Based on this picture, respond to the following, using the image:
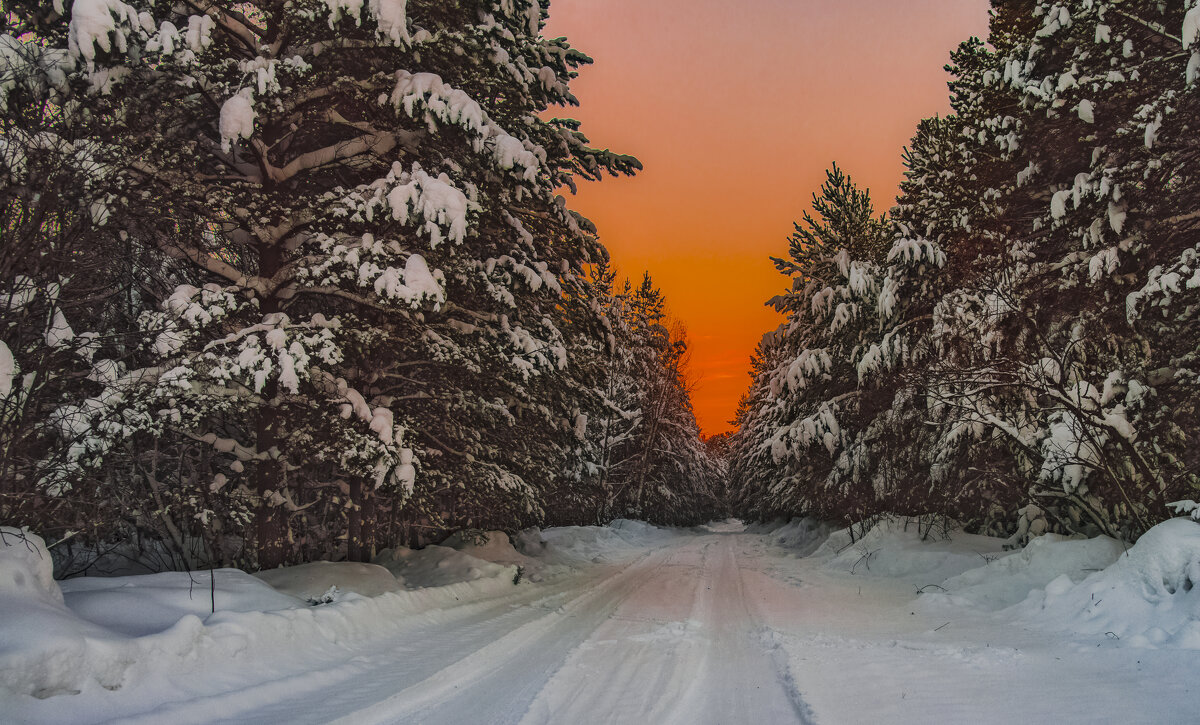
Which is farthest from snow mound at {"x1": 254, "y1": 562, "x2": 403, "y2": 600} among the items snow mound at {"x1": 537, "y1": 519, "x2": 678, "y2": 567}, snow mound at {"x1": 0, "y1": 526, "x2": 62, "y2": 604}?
snow mound at {"x1": 537, "y1": 519, "x2": 678, "y2": 567}

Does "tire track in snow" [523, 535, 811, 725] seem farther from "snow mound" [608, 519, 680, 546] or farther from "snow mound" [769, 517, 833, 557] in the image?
"snow mound" [608, 519, 680, 546]

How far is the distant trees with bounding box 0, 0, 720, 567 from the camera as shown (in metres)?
5.79

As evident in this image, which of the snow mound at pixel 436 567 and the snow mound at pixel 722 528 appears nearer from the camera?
the snow mound at pixel 436 567

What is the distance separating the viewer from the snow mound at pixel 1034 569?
23.4ft

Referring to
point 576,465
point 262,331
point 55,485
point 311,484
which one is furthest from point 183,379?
point 576,465

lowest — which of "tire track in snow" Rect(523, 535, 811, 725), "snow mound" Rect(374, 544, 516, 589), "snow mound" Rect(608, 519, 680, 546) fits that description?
"snow mound" Rect(608, 519, 680, 546)

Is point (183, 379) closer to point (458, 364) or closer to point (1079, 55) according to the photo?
point (458, 364)

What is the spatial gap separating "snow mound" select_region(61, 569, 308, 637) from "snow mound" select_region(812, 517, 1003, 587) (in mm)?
9807

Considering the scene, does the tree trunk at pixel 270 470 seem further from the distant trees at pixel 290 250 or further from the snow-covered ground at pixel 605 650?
the snow-covered ground at pixel 605 650

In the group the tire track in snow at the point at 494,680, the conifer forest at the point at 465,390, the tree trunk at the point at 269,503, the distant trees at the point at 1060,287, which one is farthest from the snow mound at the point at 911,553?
the tree trunk at the point at 269,503

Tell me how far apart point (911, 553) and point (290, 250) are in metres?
12.5

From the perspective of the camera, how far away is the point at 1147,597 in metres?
5.46

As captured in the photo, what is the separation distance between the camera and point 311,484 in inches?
387

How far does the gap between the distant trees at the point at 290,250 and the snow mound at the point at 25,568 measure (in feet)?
1.27
